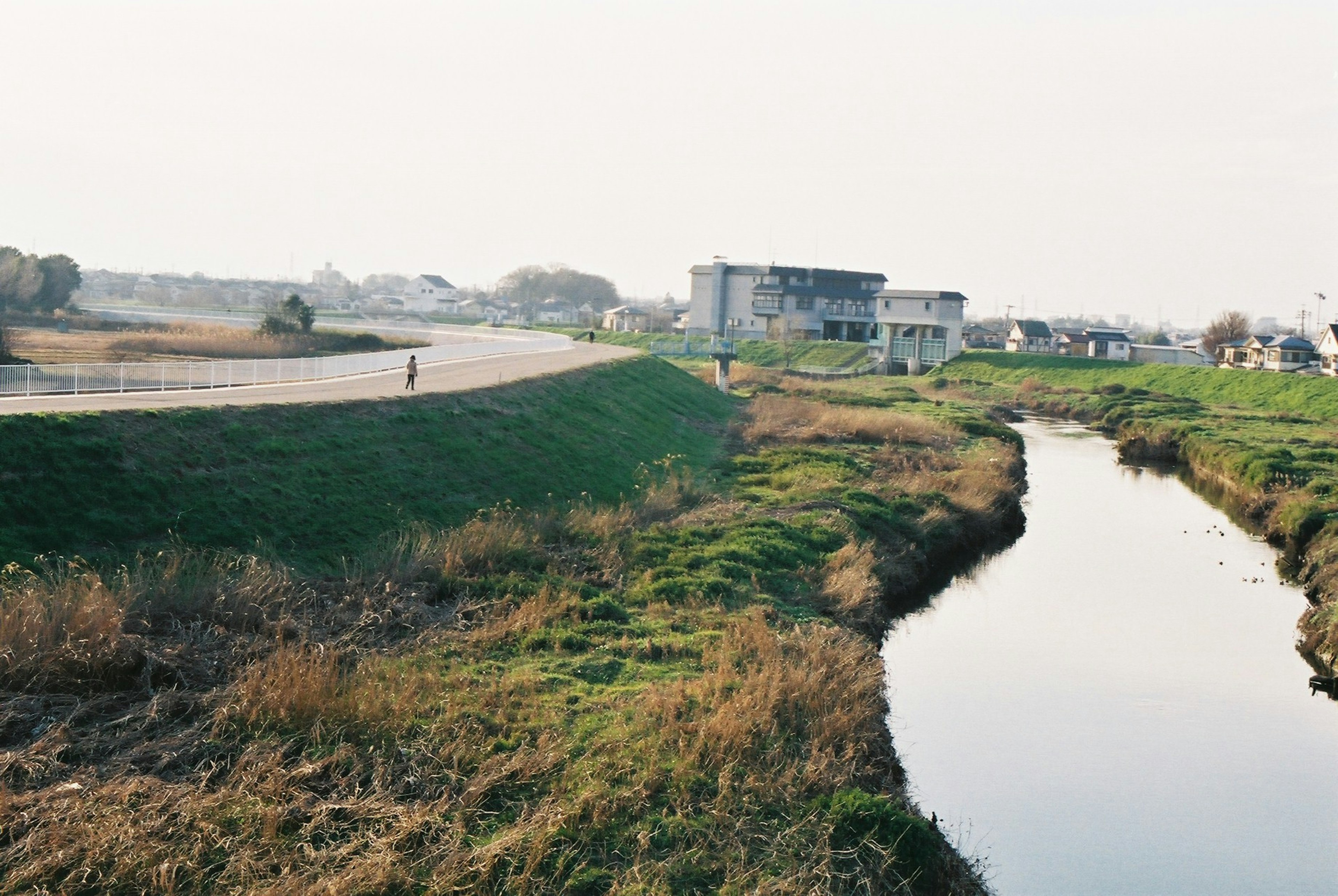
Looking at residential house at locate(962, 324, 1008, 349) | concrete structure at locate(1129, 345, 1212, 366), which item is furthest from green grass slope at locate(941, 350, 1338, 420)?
concrete structure at locate(1129, 345, 1212, 366)

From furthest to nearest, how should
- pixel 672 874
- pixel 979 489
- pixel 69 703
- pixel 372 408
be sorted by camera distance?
pixel 979 489 → pixel 372 408 → pixel 69 703 → pixel 672 874

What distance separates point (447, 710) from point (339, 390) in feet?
62.2

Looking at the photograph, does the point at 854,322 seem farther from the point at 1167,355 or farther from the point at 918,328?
the point at 1167,355

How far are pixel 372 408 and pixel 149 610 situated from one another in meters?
12.9

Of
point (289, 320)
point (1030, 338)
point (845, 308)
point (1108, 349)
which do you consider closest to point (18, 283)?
point (289, 320)

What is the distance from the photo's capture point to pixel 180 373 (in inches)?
1098

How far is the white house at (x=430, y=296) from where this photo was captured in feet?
519

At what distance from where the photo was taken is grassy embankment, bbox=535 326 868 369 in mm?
88500

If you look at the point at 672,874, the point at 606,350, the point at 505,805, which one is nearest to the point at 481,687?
the point at 505,805

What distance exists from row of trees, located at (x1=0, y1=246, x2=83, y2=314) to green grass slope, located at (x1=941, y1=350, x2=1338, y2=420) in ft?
197

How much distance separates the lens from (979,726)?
16.4 meters

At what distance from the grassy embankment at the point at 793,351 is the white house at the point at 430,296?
215ft

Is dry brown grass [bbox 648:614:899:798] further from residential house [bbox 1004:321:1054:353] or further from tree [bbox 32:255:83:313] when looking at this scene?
residential house [bbox 1004:321:1054:353]

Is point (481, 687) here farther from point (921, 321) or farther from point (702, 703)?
point (921, 321)
